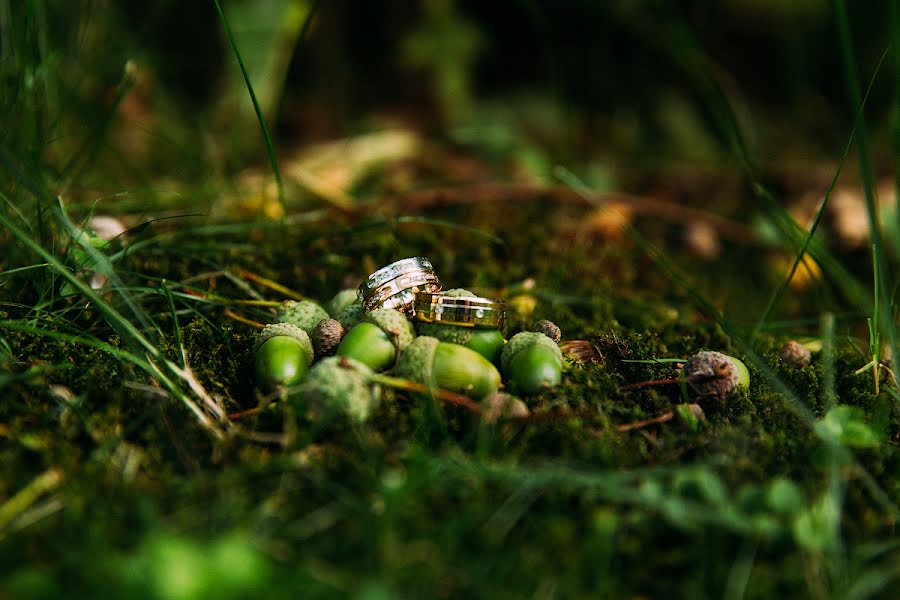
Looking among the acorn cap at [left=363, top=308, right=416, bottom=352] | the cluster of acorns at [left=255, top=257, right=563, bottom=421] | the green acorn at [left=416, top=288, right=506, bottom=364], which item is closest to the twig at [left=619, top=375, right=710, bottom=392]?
the cluster of acorns at [left=255, top=257, right=563, bottom=421]

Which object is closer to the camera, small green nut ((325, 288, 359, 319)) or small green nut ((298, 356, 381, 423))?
small green nut ((298, 356, 381, 423))

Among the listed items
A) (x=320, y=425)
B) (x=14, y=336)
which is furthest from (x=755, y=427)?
(x=14, y=336)

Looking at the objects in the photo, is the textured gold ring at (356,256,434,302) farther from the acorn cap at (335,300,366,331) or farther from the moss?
the moss

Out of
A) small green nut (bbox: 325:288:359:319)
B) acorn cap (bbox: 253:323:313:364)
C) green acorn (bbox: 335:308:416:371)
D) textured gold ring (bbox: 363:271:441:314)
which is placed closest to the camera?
green acorn (bbox: 335:308:416:371)

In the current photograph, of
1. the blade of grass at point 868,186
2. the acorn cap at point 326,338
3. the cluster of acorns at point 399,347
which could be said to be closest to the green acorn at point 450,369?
the cluster of acorns at point 399,347

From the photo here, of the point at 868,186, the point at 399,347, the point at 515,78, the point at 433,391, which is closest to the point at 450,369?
the point at 433,391

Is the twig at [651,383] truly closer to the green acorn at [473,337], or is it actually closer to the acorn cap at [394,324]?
the green acorn at [473,337]
